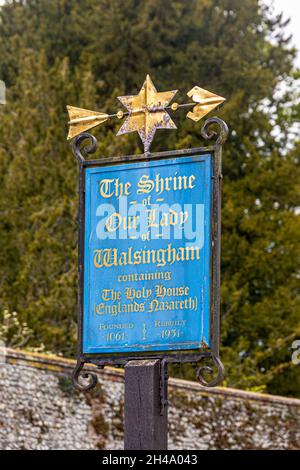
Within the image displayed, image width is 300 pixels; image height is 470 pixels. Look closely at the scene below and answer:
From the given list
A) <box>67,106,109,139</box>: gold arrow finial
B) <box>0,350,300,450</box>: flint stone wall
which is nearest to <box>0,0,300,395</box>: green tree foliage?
<box>0,350,300,450</box>: flint stone wall

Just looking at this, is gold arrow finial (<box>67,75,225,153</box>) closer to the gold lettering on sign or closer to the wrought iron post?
the gold lettering on sign

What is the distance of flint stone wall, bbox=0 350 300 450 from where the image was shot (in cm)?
1741

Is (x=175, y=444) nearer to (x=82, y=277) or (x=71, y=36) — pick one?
(x=82, y=277)

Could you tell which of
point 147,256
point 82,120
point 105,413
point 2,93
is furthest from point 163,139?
point 147,256

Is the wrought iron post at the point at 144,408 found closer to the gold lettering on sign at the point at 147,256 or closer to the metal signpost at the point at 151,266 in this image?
the metal signpost at the point at 151,266

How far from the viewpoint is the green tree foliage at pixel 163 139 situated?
25.5m

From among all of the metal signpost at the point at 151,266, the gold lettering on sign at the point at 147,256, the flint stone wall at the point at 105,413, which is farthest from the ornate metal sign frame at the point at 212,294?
the flint stone wall at the point at 105,413

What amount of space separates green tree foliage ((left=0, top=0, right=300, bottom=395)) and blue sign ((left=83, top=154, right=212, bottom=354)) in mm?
14745

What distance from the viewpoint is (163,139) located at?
28.8 metres

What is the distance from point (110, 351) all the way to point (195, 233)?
3.14 ft

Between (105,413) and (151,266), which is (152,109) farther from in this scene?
(105,413)

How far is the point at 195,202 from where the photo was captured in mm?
9078

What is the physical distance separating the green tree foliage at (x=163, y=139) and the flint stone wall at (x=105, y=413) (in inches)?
167

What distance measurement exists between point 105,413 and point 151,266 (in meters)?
9.69
